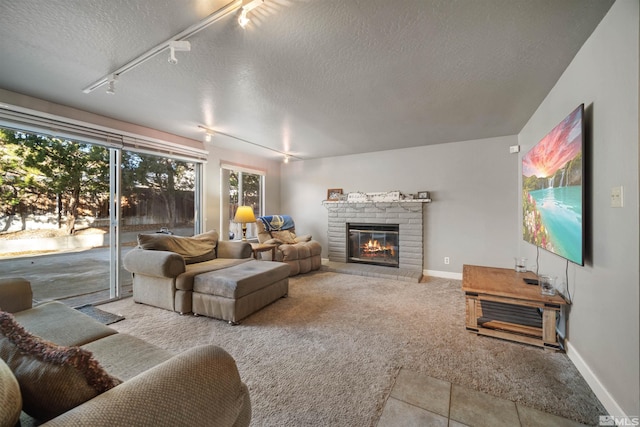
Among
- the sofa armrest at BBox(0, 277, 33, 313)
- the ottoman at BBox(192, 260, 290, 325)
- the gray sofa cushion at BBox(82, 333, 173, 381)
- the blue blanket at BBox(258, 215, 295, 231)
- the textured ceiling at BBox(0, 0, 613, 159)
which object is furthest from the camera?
the blue blanket at BBox(258, 215, 295, 231)

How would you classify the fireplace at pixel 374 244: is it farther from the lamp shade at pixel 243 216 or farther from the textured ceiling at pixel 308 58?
the textured ceiling at pixel 308 58

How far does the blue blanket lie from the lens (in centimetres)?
464

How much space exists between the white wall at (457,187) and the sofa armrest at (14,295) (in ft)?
14.3

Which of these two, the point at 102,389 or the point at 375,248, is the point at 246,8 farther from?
the point at 375,248

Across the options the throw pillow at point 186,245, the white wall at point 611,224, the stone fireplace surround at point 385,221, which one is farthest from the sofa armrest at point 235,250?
the white wall at point 611,224

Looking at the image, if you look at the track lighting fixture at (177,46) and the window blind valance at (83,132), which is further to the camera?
the window blind valance at (83,132)

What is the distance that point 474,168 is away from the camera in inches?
157

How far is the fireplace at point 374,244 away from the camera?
15.4 feet

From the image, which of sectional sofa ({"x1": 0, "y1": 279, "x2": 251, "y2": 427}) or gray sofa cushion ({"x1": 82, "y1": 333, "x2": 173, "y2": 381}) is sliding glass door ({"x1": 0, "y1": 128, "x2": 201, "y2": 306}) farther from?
sectional sofa ({"x1": 0, "y1": 279, "x2": 251, "y2": 427})

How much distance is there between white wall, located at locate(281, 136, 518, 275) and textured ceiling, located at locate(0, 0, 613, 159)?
0.93 m

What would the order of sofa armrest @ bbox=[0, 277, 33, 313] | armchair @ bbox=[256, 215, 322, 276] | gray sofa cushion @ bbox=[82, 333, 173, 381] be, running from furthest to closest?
1. armchair @ bbox=[256, 215, 322, 276]
2. sofa armrest @ bbox=[0, 277, 33, 313]
3. gray sofa cushion @ bbox=[82, 333, 173, 381]

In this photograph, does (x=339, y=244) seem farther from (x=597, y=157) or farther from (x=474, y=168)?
(x=597, y=157)

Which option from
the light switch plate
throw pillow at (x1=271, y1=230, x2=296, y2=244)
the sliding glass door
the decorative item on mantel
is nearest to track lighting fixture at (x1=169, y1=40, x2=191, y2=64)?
the sliding glass door

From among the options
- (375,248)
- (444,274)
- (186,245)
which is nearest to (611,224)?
(444,274)
